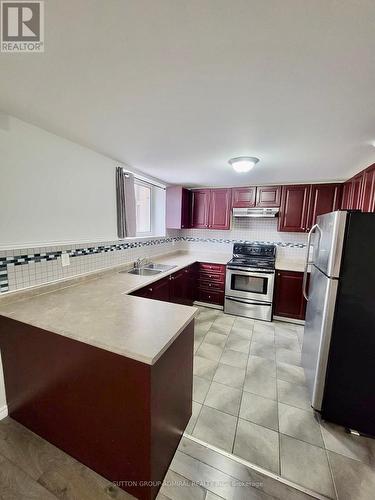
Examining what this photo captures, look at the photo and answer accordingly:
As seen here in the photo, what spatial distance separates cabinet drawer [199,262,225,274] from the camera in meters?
3.63

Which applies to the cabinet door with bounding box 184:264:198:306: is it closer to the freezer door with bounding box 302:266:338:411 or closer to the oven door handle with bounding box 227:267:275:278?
the oven door handle with bounding box 227:267:275:278

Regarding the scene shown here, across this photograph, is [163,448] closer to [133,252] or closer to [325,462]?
[325,462]

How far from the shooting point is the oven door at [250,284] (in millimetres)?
3252

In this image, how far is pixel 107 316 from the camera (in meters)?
1.41

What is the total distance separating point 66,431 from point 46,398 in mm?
243

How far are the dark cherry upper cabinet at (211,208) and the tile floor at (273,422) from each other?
213cm

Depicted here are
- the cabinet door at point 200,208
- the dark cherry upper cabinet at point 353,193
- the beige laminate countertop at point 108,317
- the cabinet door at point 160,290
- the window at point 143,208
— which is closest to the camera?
the beige laminate countertop at point 108,317

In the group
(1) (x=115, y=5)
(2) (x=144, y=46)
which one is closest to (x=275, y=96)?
(2) (x=144, y=46)

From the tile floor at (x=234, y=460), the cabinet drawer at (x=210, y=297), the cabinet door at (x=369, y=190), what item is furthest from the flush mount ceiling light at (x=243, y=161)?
the tile floor at (x=234, y=460)

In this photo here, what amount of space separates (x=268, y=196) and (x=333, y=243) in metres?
2.28

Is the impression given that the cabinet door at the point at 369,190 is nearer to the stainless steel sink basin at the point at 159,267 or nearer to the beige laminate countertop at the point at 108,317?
the beige laminate countertop at the point at 108,317

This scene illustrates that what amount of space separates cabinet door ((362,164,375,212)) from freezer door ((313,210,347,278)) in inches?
35.0

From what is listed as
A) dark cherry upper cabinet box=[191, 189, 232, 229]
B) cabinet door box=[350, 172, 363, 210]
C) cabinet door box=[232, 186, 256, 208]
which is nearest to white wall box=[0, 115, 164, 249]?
dark cherry upper cabinet box=[191, 189, 232, 229]

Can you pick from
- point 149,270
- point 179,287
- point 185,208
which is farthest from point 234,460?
point 185,208
